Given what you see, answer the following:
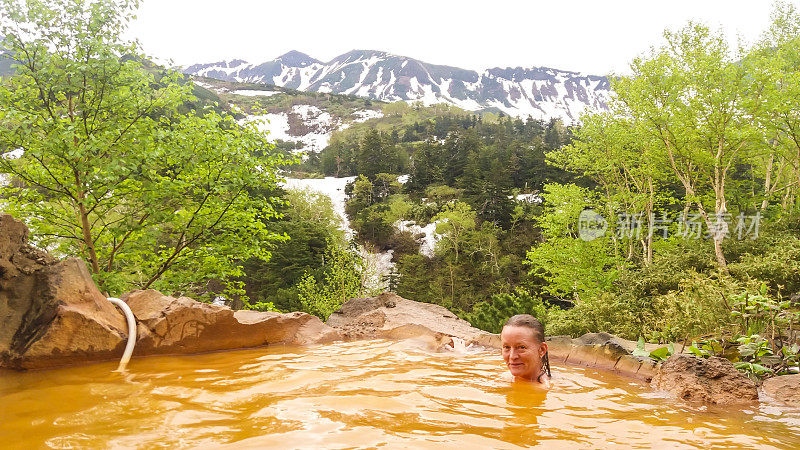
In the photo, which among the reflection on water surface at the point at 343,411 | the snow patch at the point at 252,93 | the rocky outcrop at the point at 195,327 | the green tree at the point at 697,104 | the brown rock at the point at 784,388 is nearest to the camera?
the reflection on water surface at the point at 343,411

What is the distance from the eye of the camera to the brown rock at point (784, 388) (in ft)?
10.4

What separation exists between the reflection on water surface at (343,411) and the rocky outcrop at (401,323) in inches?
75.7

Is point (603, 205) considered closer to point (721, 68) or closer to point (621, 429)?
point (721, 68)

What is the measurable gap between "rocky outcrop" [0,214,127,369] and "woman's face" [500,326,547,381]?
369 centimetres

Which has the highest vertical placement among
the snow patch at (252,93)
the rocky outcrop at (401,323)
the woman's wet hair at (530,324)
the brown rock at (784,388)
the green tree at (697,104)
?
the snow patch at (252,93)

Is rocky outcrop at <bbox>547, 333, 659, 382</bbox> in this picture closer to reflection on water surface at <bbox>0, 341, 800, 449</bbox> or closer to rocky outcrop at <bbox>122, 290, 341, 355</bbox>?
reflection on water surface at <bbox>0, 341, 800, 449</bbox>

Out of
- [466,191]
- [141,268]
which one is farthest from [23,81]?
[466,191]

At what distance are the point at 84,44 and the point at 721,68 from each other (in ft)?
55.5

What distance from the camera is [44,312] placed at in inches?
147

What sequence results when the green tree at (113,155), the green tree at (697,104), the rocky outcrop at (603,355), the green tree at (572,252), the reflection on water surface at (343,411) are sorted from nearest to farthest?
the reflection on water surface at (343,411) → the rocky outcrop at (603,355) → the green tree at (113,155) → the green tree at (697,104) → the green tree at (572,252)

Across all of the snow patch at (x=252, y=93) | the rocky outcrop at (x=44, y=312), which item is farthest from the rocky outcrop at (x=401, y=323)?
the snow patch at (x=252, y=93)

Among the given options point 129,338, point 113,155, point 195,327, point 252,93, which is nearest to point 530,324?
point 195,327

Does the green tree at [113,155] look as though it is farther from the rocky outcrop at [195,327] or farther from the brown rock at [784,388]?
the brown rock at [784,388]

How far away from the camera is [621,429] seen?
2512 millimetres
